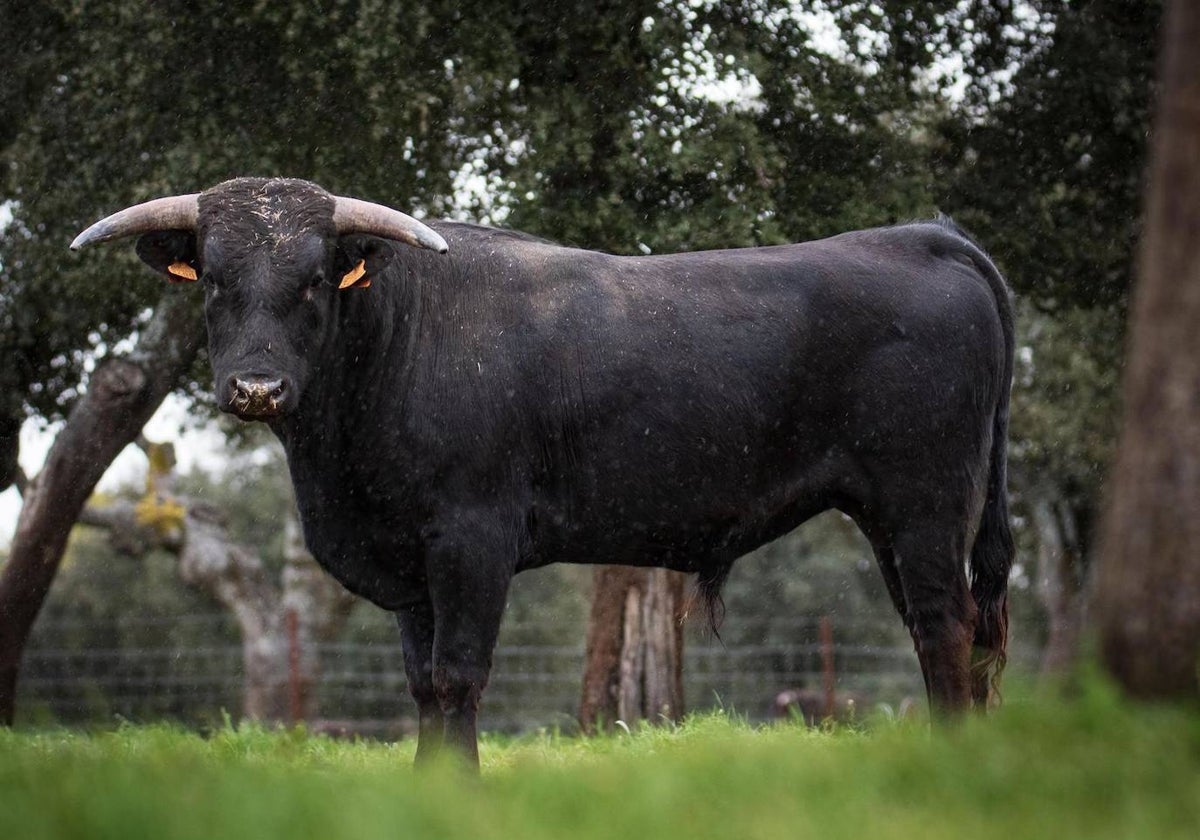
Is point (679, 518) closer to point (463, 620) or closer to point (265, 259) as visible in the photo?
point (463, 620)

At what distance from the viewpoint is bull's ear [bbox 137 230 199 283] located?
277 inches

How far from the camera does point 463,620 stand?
6449 mm

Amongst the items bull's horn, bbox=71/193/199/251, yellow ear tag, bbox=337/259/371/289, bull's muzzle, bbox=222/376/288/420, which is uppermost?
bull's horn, bbox=71/193/199/251

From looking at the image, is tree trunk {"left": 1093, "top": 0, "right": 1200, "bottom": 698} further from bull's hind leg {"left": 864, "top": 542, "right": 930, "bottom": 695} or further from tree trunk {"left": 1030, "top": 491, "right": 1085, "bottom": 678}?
tree trunk {"left": 1030, "top": 491, "right": 1085, "bottom": 678}

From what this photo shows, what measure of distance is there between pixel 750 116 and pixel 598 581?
421cm

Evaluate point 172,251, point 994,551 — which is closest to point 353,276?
point 172,251

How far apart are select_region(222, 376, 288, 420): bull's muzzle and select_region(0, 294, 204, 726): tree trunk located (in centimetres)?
660

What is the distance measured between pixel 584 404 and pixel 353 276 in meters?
1.27

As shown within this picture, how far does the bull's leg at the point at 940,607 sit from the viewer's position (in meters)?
6.79

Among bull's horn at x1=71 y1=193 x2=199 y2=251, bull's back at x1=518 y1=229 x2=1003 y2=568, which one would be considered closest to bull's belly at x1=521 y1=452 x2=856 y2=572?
bull's back at x1=518 y1=229 x2=1003 y2=568

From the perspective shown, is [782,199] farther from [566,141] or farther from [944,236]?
[944,236]

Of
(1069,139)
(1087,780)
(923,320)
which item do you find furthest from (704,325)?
(1069,139)

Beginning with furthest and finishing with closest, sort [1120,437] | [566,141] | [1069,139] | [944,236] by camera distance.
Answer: [1069,139]
[566,141]
[944,236]
[1120,437]

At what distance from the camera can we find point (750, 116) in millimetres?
11289
